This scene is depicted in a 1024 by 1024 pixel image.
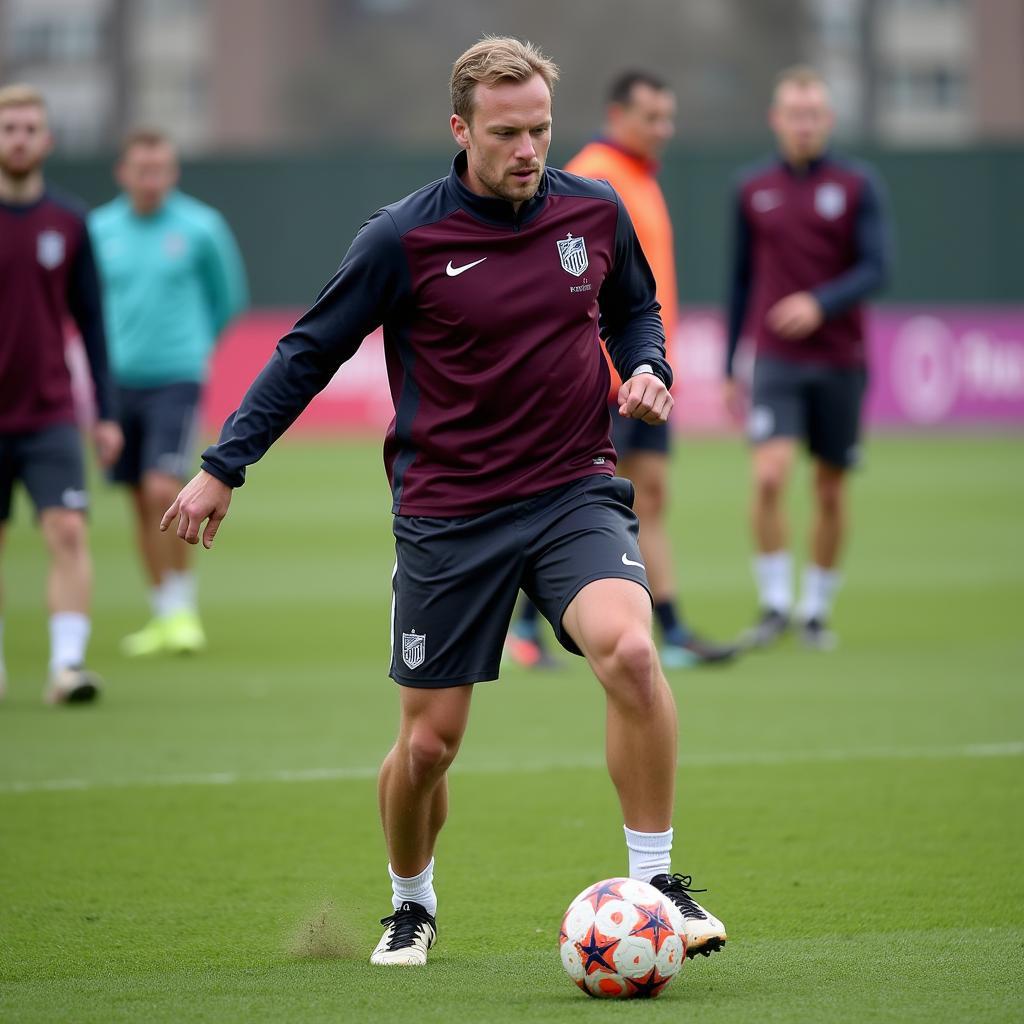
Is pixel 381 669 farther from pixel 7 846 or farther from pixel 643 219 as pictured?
pixel 7 846

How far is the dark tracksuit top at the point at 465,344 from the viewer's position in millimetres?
4875

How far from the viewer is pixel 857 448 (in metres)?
10.6

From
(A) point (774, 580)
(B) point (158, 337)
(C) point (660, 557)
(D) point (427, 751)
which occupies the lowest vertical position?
(A) point (774, 580)

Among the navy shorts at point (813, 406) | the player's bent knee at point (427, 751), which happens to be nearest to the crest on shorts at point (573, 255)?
the player's bent knee at point (427, 751)

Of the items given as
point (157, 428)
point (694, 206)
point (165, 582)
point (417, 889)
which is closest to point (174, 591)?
point (165, 582)

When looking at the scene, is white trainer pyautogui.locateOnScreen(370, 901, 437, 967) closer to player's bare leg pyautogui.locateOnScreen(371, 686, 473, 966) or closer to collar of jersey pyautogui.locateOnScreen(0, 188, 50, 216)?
player's bare leg pyautogui.locateOnScreen(371, 686, 473, 966)

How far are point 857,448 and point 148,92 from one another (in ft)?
211

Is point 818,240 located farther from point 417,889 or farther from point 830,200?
point 417,889

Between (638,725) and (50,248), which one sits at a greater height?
(50,248)

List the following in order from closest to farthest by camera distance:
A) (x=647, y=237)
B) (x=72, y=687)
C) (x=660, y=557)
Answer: (x=72, y=687), (x=647, y=237), (x=660, y=557)

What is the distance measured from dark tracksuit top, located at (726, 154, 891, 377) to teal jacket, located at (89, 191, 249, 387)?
304cm

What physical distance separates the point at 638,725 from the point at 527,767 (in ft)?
9.42

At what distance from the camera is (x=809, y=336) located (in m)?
10.5

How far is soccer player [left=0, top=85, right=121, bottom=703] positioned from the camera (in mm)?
8594
